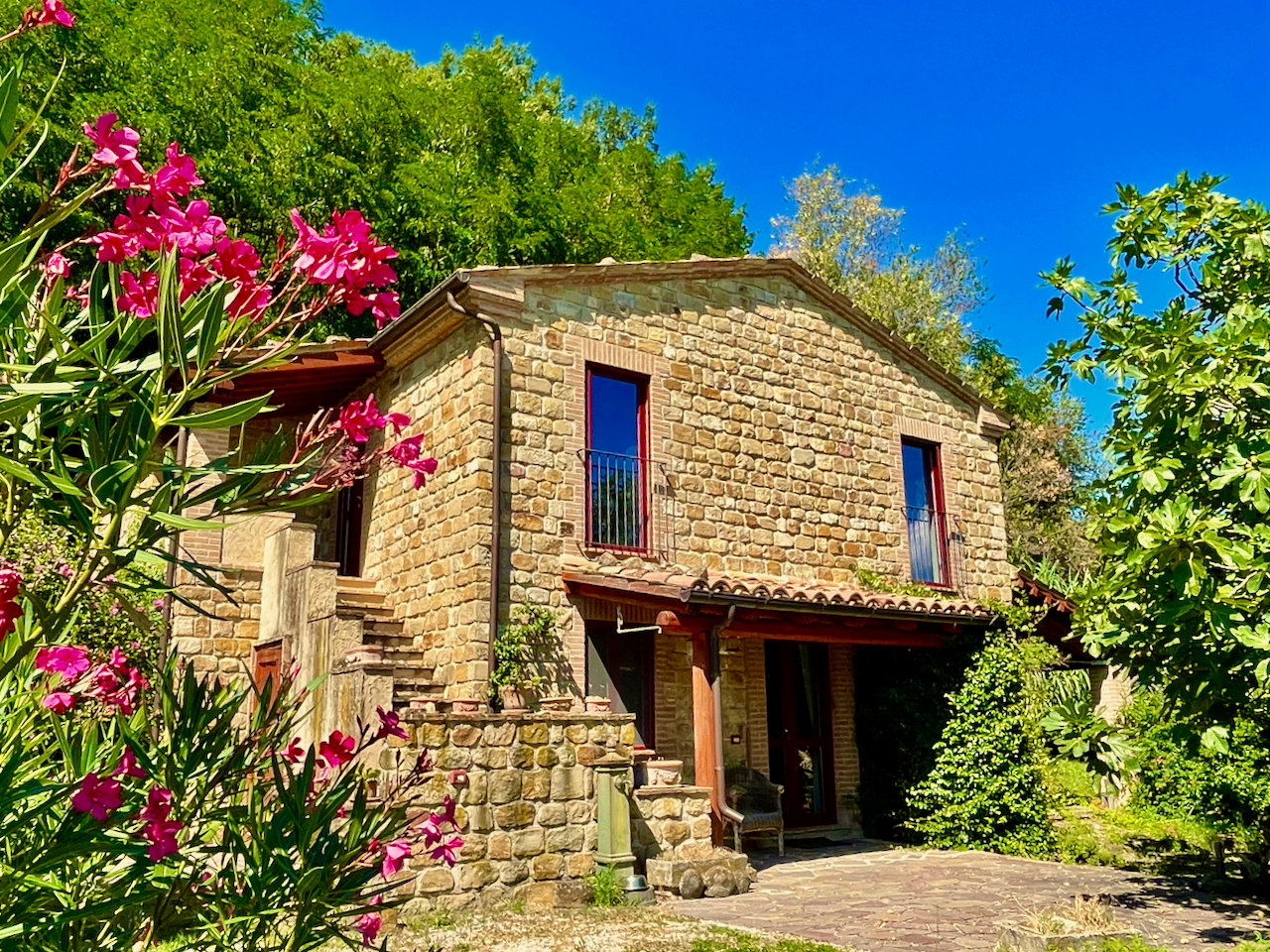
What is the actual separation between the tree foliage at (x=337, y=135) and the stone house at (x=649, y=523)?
648cm

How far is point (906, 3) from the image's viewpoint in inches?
509

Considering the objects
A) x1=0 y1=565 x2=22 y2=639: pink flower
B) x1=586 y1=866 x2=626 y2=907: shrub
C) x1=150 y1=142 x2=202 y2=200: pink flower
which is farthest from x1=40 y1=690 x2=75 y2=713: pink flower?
x1=586 y1=866 x2=626 y2=907: shrub

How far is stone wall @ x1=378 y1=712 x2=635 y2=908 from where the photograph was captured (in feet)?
23.8

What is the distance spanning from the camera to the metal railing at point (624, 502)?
10.4 metres

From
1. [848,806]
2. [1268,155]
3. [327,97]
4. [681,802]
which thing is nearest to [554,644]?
[681,802]

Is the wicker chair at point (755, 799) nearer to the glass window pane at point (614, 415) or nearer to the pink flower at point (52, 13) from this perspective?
the glass window pane at point (614, 415)

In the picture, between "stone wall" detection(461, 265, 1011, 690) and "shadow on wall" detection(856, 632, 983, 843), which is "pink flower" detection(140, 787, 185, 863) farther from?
"shadow on wall" detection(856, 632, 983, 843)

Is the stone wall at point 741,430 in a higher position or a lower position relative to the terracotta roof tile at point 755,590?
higher

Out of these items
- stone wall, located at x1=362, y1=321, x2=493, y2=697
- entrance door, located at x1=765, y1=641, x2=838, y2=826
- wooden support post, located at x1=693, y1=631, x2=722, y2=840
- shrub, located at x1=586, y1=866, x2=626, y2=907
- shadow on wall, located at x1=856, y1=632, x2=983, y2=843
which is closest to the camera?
shrub, located at x1=586, y1=866, x2=626, y2=907

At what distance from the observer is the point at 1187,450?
19.8ft

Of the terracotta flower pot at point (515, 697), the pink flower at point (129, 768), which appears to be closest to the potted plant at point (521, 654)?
the terracotta flower pot at point (515, 697)

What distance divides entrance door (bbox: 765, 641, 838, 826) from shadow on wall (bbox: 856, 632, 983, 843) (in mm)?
471

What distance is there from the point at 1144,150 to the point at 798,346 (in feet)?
14.2

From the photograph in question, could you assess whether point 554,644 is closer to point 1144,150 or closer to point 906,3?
point 1144,150
